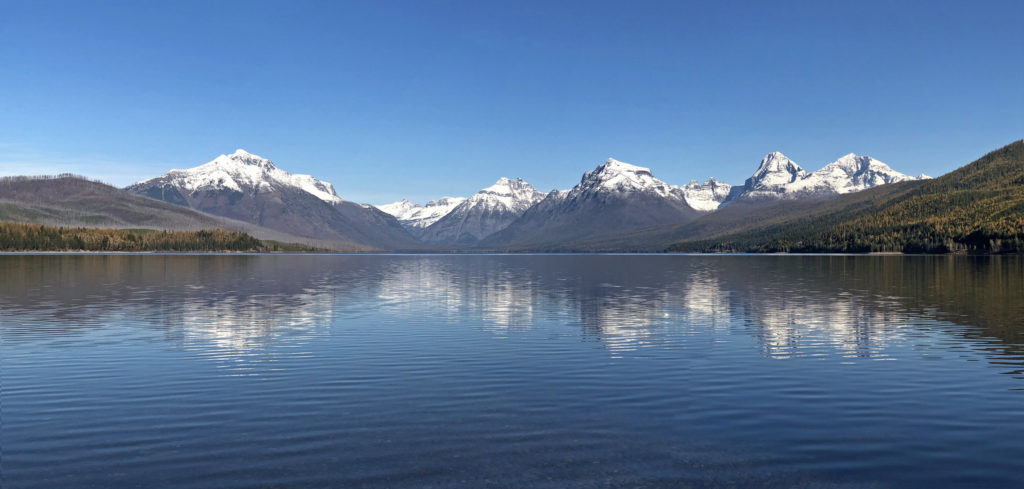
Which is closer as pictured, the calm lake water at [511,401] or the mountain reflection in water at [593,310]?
the calm lake water at [511,401]

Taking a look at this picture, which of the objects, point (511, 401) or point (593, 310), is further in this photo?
point (593, 310)

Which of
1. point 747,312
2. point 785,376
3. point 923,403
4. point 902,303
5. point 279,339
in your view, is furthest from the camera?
point 902,303

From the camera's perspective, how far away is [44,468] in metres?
19.0

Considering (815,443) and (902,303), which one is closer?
(815,443)

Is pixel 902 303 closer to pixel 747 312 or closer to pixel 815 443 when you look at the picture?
pixel 747 312

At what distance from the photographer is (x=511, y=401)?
90.0 ft

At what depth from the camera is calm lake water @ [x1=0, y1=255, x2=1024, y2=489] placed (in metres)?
18.9

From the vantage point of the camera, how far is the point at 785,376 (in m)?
32.4

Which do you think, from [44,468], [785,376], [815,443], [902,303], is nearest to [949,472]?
[815,443]

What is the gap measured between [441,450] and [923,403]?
19.9m

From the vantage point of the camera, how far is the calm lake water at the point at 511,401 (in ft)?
62.1

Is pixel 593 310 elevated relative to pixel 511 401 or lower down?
elevated

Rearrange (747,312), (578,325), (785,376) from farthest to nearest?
(747,312), (578,325), (785,376)

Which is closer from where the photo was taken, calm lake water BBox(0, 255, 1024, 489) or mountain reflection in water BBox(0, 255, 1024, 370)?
calm lake water BBox(0, 255, 1024, 489)
